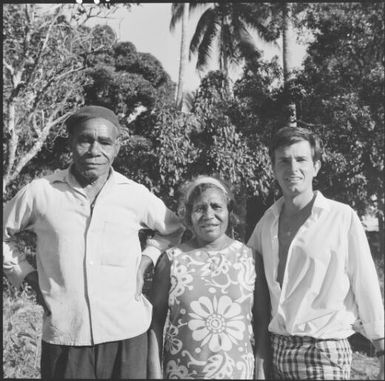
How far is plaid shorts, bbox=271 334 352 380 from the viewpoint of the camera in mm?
2422

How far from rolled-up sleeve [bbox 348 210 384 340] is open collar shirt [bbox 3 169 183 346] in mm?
1110

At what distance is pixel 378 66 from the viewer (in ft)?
25.1

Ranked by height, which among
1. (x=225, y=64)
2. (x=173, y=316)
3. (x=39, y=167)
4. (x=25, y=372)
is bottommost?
(x=25, y=372)

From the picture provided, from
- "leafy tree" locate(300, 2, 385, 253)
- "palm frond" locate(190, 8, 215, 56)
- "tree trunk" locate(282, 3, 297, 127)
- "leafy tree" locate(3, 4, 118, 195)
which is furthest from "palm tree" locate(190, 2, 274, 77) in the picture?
"leafy tree" locate(3, 4, 118, 195)

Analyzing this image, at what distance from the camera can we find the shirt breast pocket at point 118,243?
2592 mm

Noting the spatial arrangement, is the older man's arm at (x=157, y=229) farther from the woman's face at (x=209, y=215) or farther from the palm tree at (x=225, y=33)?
the palm tree at (x=225, y=33)

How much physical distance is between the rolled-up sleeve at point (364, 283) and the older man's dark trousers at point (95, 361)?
3.85ft

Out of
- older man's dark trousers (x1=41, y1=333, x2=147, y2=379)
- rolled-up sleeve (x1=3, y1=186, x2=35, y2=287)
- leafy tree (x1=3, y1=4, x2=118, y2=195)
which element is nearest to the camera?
older man's dark trousers (x1=41, y1=333, x2=147, y2=379)

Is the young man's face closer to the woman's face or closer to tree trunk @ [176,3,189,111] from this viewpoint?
the woman's face

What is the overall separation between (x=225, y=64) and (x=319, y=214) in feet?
48.9

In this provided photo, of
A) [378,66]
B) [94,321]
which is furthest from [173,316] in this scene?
[378,66]

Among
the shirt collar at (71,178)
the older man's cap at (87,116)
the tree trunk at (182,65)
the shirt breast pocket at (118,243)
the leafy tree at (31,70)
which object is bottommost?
the shirt breast pocket at (118,243)

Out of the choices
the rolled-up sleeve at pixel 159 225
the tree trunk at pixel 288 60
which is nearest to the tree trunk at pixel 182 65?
the tree trunk at pixel 288 60

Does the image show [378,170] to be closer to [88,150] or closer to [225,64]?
[88,150]
